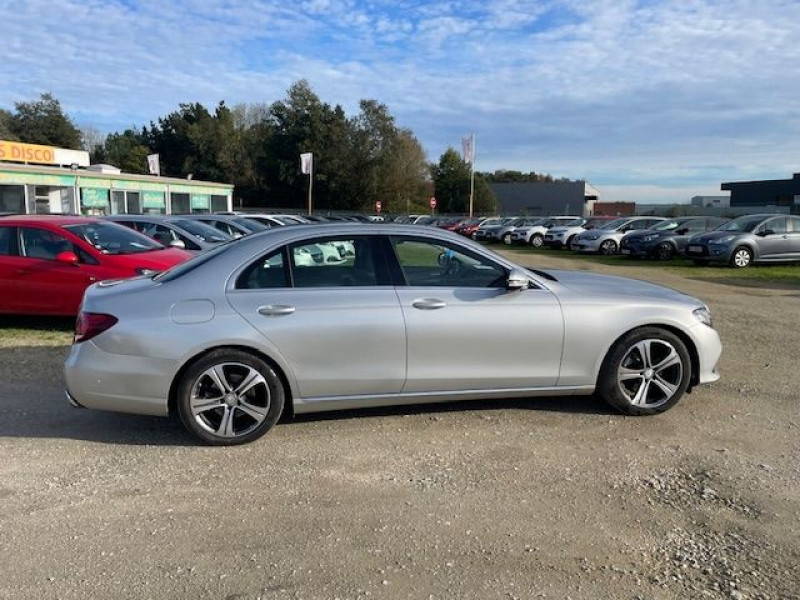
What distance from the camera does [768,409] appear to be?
5.29 m

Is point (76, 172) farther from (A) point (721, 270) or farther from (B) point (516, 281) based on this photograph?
(B) point (516, 281)

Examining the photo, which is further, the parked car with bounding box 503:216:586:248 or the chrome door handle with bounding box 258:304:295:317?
the parked car with bounding box 503:216:586:248

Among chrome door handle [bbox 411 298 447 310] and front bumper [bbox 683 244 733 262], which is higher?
chrome door handle [bbox 411 298 447 310]

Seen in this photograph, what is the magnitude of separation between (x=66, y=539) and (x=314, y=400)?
5.87ft

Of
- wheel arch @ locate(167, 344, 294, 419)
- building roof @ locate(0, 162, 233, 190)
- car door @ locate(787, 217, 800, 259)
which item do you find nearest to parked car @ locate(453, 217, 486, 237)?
building roof @ locate(0, 162, 233, 190)

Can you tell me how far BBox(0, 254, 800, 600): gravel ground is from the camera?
3.01m

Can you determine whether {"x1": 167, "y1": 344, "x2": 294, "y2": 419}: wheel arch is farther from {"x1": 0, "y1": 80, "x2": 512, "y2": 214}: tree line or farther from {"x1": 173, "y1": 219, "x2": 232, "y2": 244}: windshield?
{"x1": 0, "y1": 80, "x2": 512, "y2": 214}: tree line

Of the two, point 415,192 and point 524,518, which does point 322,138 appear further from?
point 524,518

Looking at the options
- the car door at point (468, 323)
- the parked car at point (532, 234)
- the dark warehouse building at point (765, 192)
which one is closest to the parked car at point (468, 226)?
the parked car at point (532, 234)

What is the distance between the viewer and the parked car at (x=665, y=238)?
21828mm

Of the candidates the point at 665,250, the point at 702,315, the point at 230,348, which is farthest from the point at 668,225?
the point at 230,348

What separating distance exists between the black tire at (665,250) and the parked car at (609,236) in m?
3.07

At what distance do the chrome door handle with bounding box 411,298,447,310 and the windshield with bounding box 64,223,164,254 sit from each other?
5358 millimetres

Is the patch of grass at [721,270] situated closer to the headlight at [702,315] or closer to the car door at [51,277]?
the headlight at [702,315]
